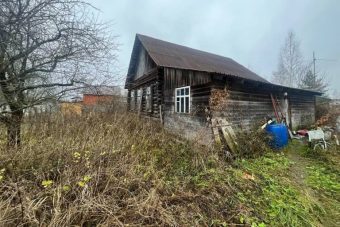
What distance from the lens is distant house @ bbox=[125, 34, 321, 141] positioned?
7.96 metres

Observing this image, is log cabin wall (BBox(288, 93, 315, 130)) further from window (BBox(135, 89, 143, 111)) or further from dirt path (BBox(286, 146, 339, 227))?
window (BBox(135, 89, 143, 111))

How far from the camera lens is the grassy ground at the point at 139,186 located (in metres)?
2.84

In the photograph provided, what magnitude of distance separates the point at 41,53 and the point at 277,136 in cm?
749

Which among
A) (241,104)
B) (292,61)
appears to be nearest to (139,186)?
(241,104)

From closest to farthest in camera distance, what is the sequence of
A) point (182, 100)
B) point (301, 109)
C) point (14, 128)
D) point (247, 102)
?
point (14, 128), point (247, 102), point (182, 100), point (301, 109)

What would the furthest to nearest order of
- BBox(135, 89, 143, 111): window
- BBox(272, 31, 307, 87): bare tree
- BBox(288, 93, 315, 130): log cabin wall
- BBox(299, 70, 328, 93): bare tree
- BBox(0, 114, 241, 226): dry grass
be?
BBox(272, 31, 307, 87): bare tree
BBox(299, 70, 328, 93): bare tree
BBox(135, 89, 143, 111): window
BBox(288, 93, 315, 130): log cabin wall
BBox(0, 114, 241, 226): dry grass

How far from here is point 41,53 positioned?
4379 mm

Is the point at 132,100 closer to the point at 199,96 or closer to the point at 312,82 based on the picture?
the point at 199,96

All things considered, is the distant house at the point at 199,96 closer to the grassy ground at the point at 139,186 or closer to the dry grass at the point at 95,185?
the grassy ground at the point at 139,186

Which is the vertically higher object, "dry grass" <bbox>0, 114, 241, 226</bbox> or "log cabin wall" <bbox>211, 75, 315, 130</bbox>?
"log cabin wall" <bbox>211, 75, 315, 130</bbox>

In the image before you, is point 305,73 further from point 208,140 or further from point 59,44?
point 59,44

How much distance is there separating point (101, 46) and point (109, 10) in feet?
3.27

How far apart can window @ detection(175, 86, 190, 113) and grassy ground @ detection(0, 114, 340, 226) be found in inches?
154

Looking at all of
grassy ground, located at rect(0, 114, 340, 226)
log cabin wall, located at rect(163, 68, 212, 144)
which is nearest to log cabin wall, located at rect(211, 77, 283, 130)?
log cabin wall, located at rect(163, 68, 212, 144)
